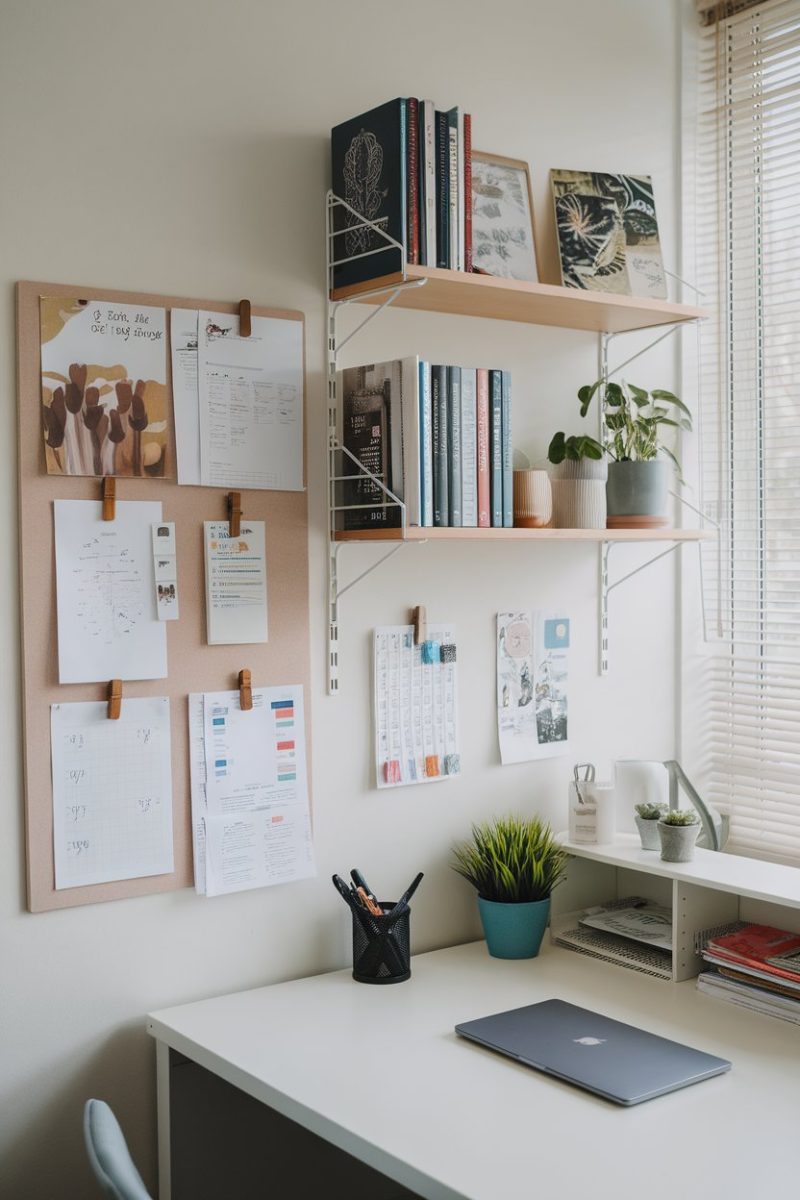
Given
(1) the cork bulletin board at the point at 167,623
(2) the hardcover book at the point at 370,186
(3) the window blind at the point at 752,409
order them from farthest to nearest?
1. (3) the window blind at the point at 752,409
2. (2) the hardcover book at the point at 370,186
3. (1) the cork bulletin board at the point at 167,623

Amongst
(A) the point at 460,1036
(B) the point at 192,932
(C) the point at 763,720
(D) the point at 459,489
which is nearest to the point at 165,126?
(D) the point at 459,489

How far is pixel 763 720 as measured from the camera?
2.56m

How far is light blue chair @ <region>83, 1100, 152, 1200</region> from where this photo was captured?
1.27 meters

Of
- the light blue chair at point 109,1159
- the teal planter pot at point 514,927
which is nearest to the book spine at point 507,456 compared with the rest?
the teal planter pot at point 514,927

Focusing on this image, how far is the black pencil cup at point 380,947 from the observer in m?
2.04

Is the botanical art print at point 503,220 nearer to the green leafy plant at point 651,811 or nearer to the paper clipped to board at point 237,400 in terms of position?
the paper clipped to board at point 237,400

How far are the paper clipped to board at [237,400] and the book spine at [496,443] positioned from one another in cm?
33

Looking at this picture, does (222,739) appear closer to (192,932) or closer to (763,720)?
(192,932)

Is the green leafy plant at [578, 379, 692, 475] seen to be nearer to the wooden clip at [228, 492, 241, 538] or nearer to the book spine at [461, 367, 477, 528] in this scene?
the book spine at [461, 367, 477, 528]

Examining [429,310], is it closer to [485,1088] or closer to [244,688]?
[244,688]

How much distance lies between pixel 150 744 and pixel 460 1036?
2.16ft

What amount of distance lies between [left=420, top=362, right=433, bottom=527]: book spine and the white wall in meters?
0.23

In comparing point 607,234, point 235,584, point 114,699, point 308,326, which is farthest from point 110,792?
point 607,234

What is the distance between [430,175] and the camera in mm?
1943
